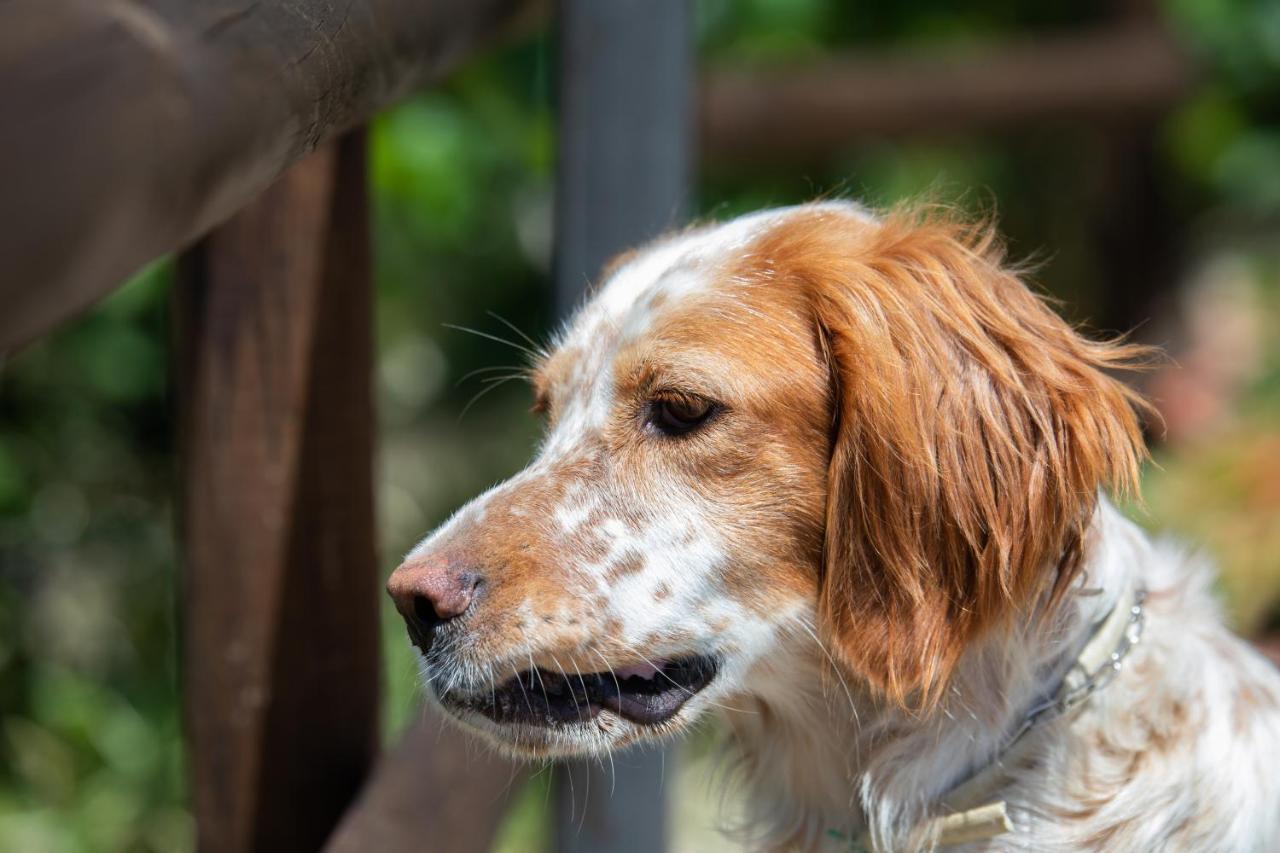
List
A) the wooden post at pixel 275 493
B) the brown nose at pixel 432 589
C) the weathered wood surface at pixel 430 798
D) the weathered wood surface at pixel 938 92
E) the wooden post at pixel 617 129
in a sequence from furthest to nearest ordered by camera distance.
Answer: the weathered wood surface at pixel 938 92
the wooden post at pixel 617 129
the weathered wood surface at pixel 430 798
the wooden post at pixel 275 493
the brown nose at pixel 432 589

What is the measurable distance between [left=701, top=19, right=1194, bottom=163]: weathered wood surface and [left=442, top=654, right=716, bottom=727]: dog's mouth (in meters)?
4.64

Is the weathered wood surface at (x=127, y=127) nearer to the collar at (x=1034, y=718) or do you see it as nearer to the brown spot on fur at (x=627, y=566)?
the brown spot on fur at (x=627, y=566)

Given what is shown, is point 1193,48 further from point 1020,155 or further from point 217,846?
point 217,846

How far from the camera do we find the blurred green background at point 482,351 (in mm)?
4566

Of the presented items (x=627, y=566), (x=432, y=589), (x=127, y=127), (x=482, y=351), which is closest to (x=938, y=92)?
(x=482, y=351)

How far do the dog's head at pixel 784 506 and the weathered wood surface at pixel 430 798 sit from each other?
377 millimetres

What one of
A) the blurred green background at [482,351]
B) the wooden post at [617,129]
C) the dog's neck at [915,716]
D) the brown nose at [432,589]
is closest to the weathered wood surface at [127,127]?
the brown nose at [432,589]

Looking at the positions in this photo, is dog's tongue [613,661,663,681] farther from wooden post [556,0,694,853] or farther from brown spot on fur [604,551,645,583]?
wooden post [556,0,694,853]

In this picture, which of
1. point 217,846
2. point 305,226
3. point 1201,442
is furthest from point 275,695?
point 1201,442

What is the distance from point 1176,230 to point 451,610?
664 cm

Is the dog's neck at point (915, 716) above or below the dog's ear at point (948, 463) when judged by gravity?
below

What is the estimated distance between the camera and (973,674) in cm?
188

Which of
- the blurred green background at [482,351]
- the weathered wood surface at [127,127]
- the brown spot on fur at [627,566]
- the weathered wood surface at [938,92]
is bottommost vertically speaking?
the blurred green background at [482,351]

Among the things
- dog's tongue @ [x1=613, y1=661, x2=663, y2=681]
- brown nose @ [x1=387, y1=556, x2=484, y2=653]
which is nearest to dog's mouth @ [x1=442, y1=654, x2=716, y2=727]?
dog's tongue @ [x1=613, y1=661, x2=663, y2=681]
